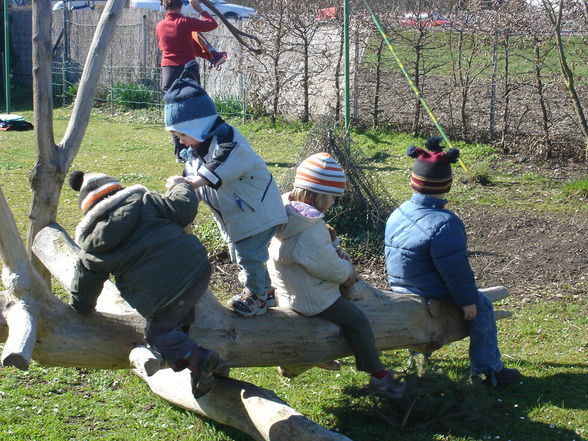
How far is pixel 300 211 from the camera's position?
12.7 feet

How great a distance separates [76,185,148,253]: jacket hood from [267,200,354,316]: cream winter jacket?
0.87 meters

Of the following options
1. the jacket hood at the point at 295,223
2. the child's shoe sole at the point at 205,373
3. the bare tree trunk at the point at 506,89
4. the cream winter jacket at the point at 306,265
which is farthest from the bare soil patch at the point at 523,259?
the bare tree trunk at the point at 506,89

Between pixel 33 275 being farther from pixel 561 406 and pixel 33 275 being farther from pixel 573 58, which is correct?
pixel 573 58

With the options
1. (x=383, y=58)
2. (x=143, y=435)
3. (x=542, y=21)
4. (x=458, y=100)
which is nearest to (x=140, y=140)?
(x=383, y=58)

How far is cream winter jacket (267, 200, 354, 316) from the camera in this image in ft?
12.7

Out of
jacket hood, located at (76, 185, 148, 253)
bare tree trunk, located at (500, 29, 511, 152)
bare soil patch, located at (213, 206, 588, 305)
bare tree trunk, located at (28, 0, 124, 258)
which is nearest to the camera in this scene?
jacket hood, located at (76, 185, 148, 253)

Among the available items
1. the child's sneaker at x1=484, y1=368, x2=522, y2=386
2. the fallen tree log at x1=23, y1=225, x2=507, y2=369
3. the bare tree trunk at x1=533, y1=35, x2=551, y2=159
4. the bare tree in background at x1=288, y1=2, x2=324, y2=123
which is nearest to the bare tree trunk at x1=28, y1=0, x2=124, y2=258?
the fallen tree log at x1=23, y1=225, x2=507, y2=369

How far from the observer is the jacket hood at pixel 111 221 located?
10.6 feet

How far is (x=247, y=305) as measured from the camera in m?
3.89

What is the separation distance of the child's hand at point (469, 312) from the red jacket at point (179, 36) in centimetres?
571

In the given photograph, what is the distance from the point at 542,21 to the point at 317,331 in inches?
314

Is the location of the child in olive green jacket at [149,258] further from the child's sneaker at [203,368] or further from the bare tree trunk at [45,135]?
the bare tree trunk at [45,135]

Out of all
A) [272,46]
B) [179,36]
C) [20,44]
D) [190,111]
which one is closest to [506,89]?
[272,46]

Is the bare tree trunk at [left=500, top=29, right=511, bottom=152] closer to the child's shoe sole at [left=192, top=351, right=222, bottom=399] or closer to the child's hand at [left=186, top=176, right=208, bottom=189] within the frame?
the child's hand at [left=186, top=176, right=208, bottom=189]
